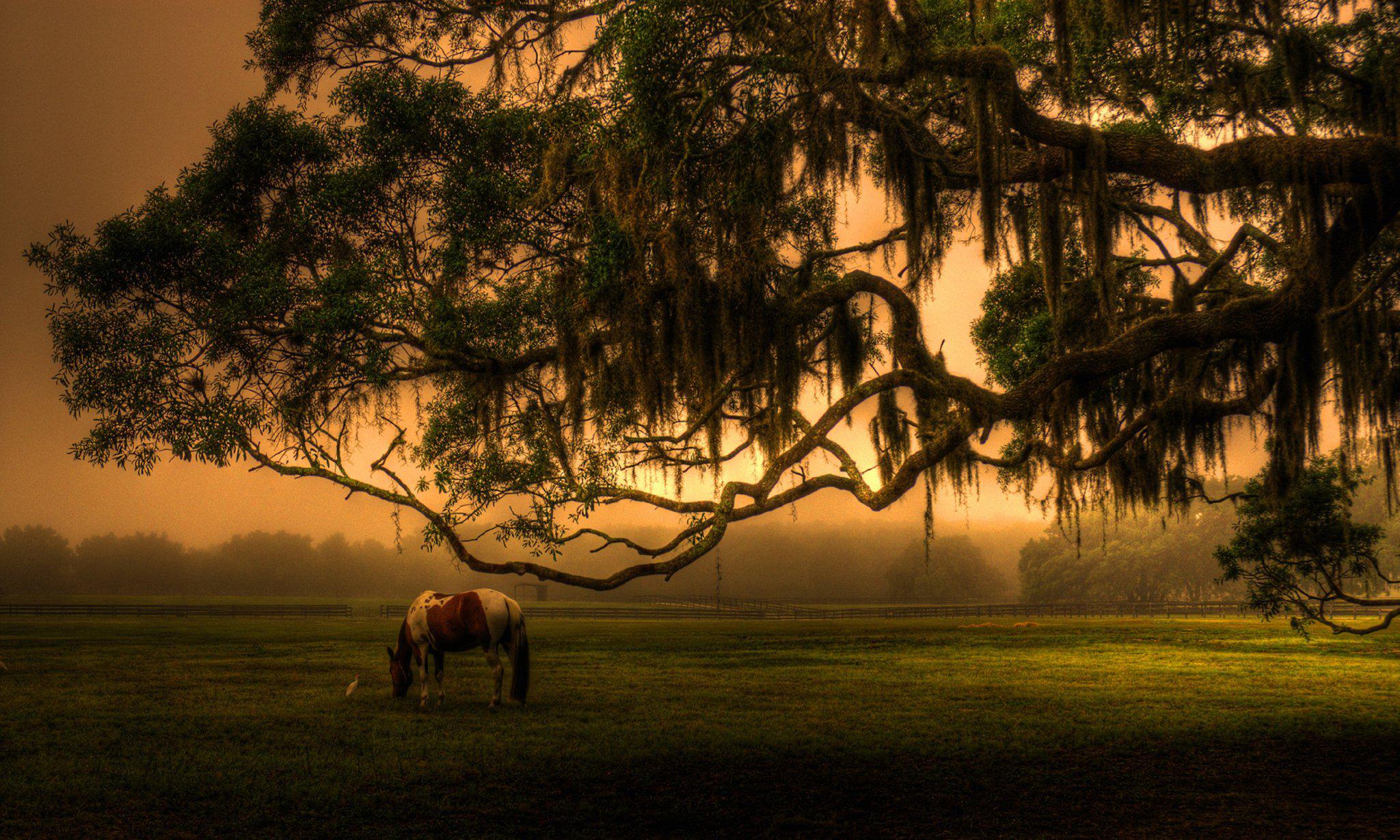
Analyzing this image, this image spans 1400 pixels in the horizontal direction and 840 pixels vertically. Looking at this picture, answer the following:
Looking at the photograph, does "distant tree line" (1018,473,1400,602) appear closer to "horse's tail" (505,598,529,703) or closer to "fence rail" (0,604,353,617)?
"fence rail" (0,604,353,617)

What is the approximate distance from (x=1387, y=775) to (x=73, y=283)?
16046 mm

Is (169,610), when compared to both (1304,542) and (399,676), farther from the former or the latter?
(1304,542)

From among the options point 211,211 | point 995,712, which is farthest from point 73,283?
point 995,712

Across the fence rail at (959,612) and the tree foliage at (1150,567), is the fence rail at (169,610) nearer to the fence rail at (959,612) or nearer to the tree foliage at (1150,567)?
the fence rail at (959,612)

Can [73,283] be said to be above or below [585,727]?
above

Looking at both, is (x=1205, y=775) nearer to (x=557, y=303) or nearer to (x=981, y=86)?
(x=981, y=86)

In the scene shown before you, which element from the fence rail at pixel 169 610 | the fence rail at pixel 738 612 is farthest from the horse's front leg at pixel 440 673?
the fence rail at pixel 169 610

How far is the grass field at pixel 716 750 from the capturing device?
5816 mm

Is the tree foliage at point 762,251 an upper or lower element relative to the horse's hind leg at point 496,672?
upper

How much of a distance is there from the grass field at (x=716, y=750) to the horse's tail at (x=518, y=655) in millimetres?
297

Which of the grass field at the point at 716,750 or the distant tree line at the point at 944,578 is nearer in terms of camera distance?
the grass field at the point at 716,750

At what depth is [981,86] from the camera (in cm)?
664

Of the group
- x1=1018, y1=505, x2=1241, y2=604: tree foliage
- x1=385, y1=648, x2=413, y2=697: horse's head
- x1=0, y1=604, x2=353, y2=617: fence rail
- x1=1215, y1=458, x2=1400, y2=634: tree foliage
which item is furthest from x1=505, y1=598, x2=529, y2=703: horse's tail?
x1=1018, y1=505, x2=1241, y2=604: tree foliage

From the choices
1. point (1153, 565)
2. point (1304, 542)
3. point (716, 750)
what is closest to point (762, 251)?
point (716, 750)
